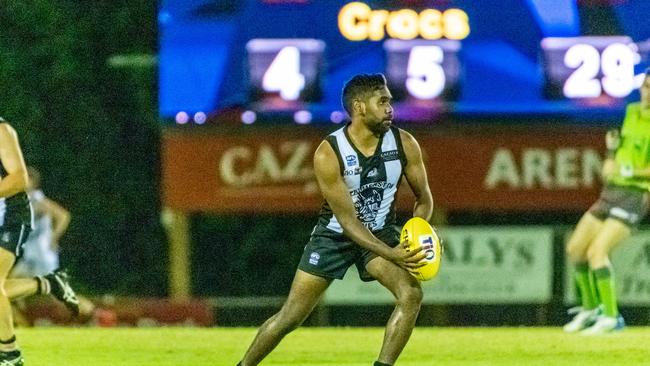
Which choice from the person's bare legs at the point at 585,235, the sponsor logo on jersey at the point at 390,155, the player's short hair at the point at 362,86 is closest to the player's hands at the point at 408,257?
the sponsor logo on jersey at the point at 390,155

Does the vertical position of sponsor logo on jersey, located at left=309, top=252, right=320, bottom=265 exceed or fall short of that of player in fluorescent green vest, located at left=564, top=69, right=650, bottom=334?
it exceeds it

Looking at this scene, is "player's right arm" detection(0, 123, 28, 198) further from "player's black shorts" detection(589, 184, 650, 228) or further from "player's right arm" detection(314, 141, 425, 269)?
"player's black shorts" detection(589, 184, 650, 228)

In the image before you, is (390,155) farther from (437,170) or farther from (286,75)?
(437,170)

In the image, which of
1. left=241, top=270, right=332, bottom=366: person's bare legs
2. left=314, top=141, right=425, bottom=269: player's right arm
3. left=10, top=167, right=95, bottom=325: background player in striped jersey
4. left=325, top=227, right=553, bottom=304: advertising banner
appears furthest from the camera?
left=325, top=227, right=553, bottom=304: advertising banner

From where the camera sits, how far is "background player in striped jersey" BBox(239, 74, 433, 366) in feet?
32.8

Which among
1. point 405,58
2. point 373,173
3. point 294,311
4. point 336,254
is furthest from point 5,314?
point 405,58

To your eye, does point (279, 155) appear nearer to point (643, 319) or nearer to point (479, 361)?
point (643, 319)

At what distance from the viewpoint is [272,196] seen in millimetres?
18328

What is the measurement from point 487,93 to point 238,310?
19.7 feet

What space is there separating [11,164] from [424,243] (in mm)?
2528

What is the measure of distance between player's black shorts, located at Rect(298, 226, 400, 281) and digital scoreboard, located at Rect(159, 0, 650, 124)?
6862 mm

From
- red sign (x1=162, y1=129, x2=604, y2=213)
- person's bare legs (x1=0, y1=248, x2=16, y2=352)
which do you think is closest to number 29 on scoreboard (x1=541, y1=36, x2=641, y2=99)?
red sign (x1=162, y1=129, x2=604, y2=213)

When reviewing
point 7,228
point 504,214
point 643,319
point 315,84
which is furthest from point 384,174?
point 504,214

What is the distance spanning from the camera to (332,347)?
13117mm
